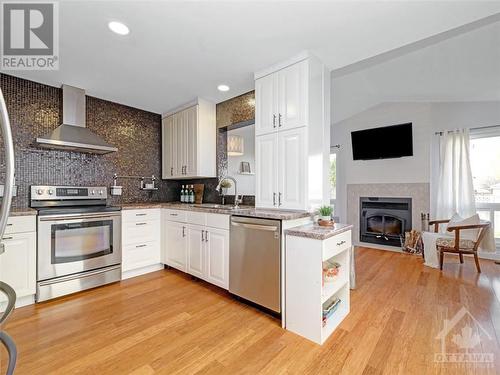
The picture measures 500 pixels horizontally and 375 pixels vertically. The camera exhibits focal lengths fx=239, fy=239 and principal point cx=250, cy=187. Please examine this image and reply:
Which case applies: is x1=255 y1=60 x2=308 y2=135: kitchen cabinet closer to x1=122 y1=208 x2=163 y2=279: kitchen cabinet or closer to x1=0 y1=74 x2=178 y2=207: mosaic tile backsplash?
x1=122 y1=208 x2=163 y2=279: kitchen cabinet

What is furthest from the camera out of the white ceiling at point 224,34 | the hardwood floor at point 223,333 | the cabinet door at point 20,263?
the cabinet door at point 20,263

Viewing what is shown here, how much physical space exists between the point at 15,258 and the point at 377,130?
216 inches

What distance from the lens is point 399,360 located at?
5.20 ft

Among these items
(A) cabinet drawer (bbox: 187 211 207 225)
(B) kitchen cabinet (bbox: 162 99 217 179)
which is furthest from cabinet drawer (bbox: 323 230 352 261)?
(B) kitchen cabinet (bbox: 162 99 217 179)

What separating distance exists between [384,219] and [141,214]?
432cm

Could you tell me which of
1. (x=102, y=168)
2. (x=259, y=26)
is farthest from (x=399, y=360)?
(x=102, y=168)

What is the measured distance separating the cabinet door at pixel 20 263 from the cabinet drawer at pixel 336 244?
→ 276 cm

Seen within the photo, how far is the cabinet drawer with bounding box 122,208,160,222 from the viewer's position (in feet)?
9.90

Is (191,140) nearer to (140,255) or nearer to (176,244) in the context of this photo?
(176,244)

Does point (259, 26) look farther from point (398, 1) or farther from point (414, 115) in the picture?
point (414, 115)

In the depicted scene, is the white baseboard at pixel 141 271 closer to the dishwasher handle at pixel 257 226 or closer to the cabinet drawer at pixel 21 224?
the cabinet drawer at pixel 21 224

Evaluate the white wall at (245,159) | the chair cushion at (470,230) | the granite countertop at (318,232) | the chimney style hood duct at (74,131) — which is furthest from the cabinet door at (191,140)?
the chair cushion at (470,230)

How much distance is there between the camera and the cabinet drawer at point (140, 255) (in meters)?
3.01

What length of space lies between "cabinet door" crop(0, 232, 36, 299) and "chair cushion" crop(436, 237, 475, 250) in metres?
4.95
